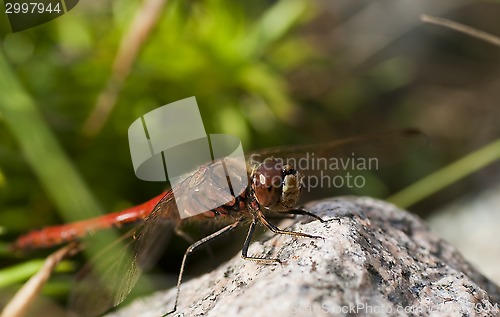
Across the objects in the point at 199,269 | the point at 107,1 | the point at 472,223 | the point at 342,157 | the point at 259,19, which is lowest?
the point at 472,223

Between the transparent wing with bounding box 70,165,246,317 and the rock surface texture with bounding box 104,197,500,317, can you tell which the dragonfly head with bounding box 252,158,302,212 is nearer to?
the rock surface texture with bounding box 104,197,500,317

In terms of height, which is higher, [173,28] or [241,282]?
[173,28]

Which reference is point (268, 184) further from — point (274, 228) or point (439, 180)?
point (439, 180)

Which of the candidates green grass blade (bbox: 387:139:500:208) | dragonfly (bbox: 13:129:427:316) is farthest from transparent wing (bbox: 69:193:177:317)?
green grass blade (bbox: 387:139:500:208)

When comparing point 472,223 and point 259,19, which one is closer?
point 472,223

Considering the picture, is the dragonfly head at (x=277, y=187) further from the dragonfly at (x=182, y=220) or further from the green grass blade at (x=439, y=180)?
the green grass blade at (x=439, y=180)

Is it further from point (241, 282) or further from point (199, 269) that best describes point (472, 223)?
point (241, 282)

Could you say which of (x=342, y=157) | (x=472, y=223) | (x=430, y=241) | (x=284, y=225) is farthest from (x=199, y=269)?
(x=472, y=223)

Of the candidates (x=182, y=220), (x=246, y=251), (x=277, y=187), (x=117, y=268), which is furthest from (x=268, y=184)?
(x=117, y=268)
